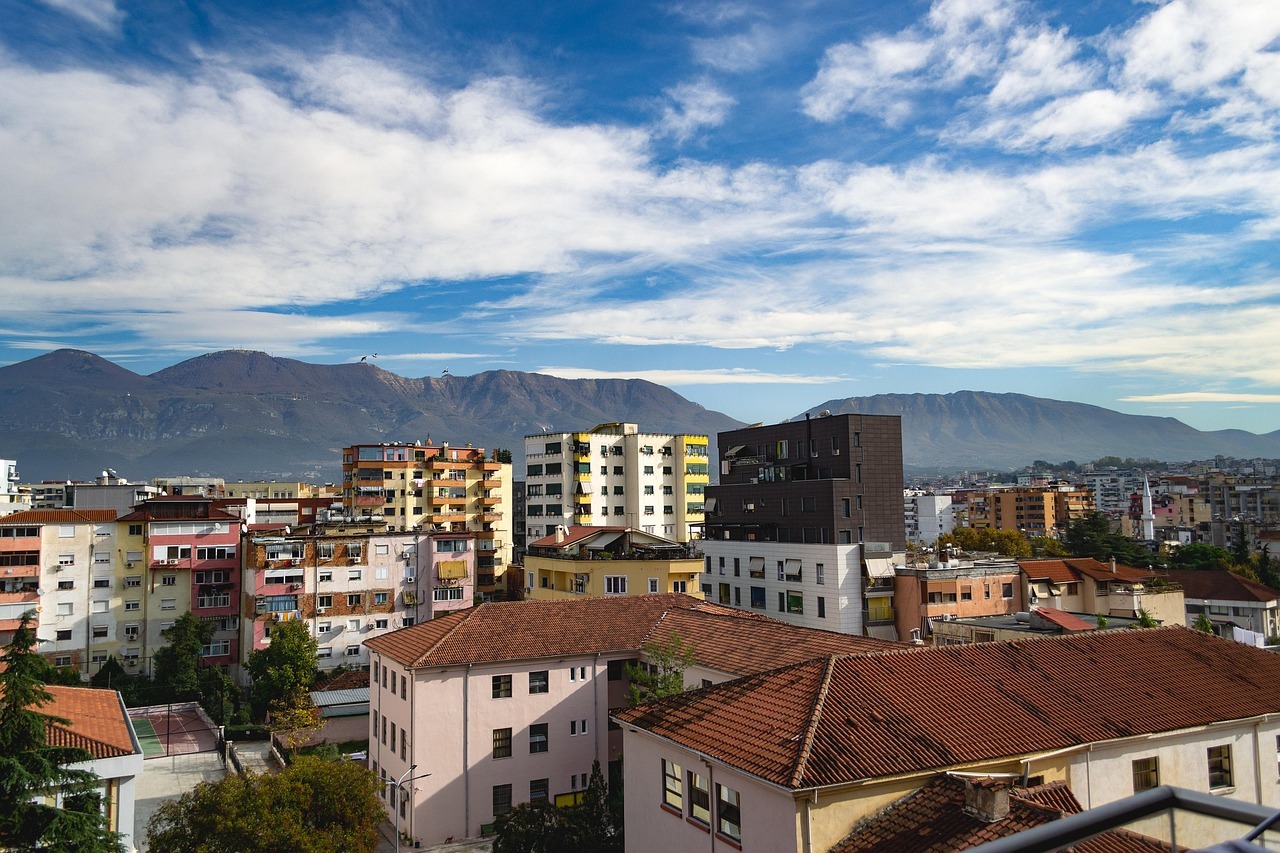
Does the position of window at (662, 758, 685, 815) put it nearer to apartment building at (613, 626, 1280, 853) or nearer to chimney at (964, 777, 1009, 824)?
apartment building at (613, 626, 1280, 853)

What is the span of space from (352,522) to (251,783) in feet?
174

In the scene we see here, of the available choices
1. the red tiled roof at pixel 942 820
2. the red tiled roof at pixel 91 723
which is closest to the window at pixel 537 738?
the red tiled roof at pixel 91 723

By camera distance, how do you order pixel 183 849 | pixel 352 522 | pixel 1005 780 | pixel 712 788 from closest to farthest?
pixel 1005 780 < pixel 712 788 < pixel 183 849 < pixel 352 522

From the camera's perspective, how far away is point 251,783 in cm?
2220

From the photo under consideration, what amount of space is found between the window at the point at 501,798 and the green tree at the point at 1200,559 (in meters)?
87.3

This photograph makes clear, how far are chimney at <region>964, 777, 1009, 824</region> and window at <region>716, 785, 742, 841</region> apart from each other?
4.44m

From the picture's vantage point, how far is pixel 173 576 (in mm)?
64000

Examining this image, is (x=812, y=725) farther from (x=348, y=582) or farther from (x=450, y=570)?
(x=348, y=582)

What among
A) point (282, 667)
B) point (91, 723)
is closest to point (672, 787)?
point (91, 723)

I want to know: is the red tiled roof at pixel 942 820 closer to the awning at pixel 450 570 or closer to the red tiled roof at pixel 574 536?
the red tiled roof at pixel 574 536

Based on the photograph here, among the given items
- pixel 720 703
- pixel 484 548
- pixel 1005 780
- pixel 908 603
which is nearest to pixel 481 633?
pixel 720 703

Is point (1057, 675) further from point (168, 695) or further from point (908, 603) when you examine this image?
point (168, 695)

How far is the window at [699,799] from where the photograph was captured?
1892 cm

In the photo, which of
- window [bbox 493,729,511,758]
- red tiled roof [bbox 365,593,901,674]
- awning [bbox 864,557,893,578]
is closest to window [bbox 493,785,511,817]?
window [bbox 493,729,511,758]
